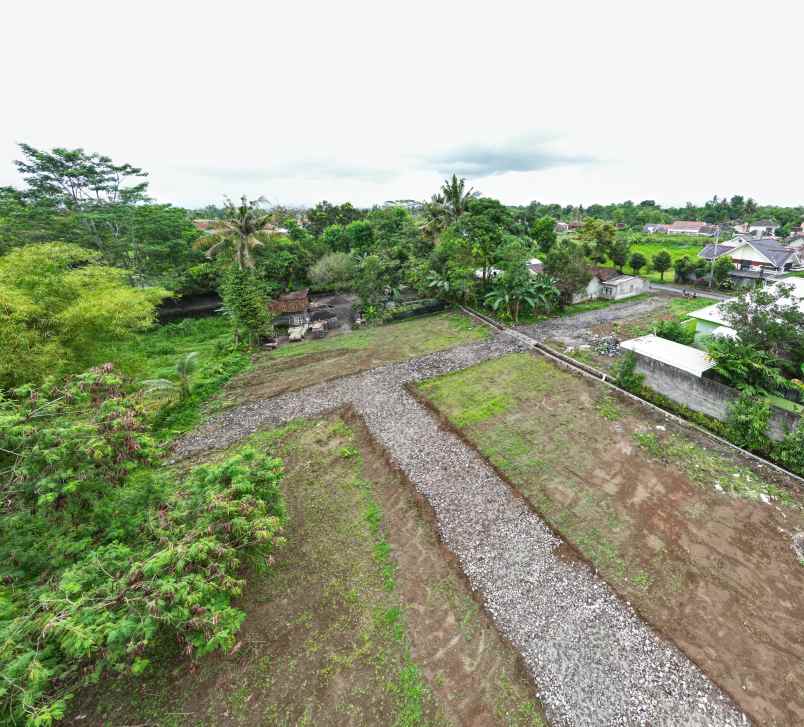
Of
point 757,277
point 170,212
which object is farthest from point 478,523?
point 757,277

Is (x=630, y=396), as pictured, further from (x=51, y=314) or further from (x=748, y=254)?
(x=748, y=254)

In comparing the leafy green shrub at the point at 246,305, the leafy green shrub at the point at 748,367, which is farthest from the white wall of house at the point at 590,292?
the leafy green shrub at the point at 246,305

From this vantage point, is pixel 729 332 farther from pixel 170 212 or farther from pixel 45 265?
pixel 170 212

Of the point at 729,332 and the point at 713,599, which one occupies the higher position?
the point at 729,332

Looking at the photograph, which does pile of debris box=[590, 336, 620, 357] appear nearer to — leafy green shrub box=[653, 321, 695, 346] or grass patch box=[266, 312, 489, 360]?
leafy green shrub box=[653, 321, 695, 346]

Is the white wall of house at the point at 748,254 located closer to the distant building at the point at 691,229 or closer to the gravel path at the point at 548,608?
the distant building at the point at 691,229

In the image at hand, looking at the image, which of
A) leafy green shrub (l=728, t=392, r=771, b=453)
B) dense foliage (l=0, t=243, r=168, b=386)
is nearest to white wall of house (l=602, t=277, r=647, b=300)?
leafy green shrub (l=728, t=392, r=771, b=453)
